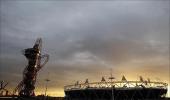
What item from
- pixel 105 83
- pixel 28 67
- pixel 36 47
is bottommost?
pixel 105 83

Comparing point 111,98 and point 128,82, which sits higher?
point 128,82

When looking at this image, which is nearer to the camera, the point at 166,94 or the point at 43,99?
the point at 166,94

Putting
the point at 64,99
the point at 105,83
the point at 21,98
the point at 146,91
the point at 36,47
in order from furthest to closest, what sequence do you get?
1. the point at 36,47
2. the point at 64,99
3. the point at 21,98
4. the point at 105,83
5. the point at 146,91

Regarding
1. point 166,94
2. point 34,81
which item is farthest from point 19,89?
point 166,94

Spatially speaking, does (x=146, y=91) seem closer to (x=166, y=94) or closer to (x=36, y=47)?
(x=166, y=94)

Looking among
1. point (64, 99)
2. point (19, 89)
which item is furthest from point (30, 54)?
point (64, 99)

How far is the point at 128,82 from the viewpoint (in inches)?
3967

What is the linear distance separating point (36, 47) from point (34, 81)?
18835mm

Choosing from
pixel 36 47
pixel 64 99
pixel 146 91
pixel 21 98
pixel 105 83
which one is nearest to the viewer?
pixel 146 91

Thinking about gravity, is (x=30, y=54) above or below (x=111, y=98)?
above

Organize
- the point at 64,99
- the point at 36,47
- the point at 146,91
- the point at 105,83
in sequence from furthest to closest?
the point at 36,47 → the point at 64,99 → the point at 105,83 → the point at 146,91

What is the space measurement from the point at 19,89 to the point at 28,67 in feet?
42.2

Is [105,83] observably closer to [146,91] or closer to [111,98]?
[111,98]

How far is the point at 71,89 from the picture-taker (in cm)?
11325
